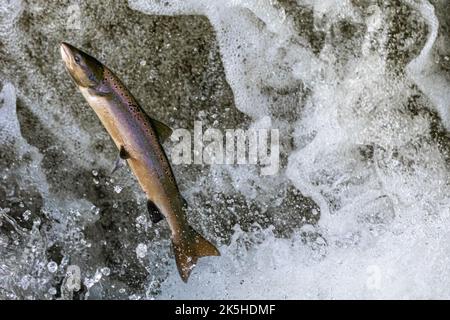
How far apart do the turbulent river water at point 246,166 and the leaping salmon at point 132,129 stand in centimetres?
45

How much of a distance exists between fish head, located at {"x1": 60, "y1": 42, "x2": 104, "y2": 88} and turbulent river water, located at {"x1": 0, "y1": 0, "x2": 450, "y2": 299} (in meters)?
0.56

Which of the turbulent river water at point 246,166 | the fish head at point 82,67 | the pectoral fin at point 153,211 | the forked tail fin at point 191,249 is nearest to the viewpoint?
the fish head at point 82,67

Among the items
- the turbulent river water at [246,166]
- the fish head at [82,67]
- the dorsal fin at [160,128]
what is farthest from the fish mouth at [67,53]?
the turbulent river water at [246,166]

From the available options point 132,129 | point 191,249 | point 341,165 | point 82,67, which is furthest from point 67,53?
point 341,165

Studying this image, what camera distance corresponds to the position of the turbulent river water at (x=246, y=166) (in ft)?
8.34

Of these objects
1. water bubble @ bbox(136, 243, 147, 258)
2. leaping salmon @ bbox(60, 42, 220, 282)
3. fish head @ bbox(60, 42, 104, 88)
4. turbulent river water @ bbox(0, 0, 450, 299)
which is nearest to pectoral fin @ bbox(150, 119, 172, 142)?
leaping salmon @ bbox(60, 42, 220, 282)

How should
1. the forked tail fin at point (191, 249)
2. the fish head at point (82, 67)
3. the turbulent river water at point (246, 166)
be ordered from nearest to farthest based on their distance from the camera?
the fish head at point (82, 67) < the forked tail fin at point (191, 249) < the turbulent river water at point (246, 166)

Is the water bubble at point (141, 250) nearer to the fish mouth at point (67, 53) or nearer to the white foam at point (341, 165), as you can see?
the white foam at point (341, 165)

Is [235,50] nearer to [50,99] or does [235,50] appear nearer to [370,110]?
[370,110]

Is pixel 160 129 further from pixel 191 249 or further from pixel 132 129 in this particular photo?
pixel 191 249

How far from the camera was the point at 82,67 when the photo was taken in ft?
6.48
